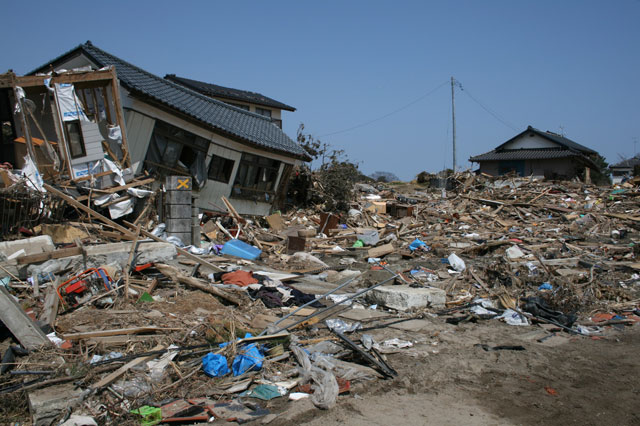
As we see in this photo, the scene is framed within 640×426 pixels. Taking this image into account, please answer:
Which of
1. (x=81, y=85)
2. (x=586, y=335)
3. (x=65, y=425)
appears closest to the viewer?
(x=65, y=425)

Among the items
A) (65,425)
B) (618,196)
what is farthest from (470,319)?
(618,196)

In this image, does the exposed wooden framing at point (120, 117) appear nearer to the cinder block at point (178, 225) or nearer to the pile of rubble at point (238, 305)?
the pile of rubble at point (238, 305)

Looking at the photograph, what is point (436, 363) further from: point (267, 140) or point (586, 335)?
point (267, 140)

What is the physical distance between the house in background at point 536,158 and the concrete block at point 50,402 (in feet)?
105

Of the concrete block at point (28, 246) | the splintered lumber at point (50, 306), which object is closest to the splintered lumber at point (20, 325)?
the splintered lumber at point (50, 306)

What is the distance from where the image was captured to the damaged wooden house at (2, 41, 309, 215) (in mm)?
12344

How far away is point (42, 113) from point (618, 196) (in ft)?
72.5

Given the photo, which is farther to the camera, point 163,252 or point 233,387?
point 163,252

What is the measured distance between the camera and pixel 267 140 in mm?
17547

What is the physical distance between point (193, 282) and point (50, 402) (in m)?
3.45

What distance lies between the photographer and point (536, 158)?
3303cm

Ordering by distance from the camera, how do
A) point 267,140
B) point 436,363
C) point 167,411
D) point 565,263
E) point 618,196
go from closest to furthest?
point 167,411
point 436,363
point 565,263
point 267,140
point 618,196

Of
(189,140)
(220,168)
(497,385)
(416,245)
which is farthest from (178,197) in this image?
(497,385)

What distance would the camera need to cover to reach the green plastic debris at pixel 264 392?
4.48 meters
